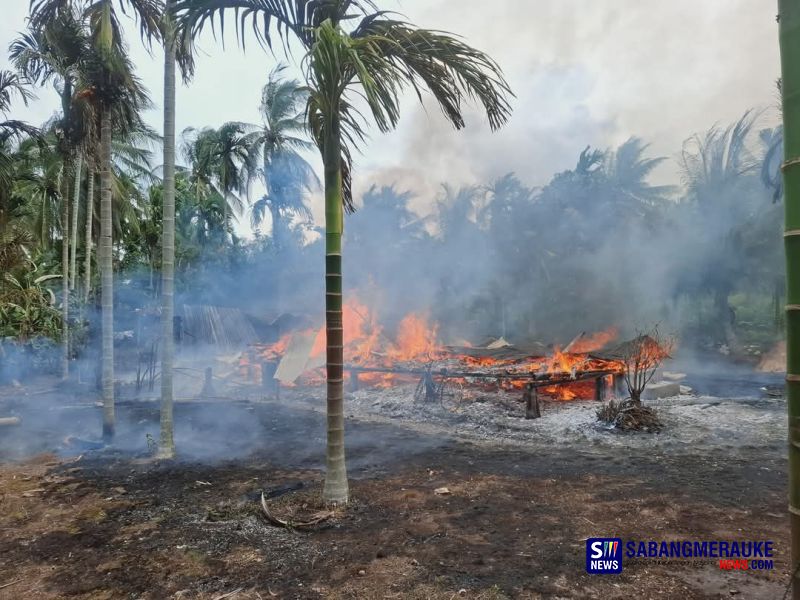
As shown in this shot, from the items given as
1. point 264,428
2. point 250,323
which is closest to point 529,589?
point 264,428

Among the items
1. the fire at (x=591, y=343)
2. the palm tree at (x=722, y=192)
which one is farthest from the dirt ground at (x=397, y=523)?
the palm tree at (x=722, y=192)

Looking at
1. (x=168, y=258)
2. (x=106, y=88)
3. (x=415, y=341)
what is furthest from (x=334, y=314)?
(x=415, y=341)

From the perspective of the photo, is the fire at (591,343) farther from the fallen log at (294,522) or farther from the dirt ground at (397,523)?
the fallen log at (294,522)

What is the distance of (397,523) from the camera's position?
5219mm

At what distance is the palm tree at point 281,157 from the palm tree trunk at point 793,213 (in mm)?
29014

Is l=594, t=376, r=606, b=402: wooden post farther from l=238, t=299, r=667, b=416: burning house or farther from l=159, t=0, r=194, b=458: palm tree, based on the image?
l=159, t=0, r=194, b=458: palm tree

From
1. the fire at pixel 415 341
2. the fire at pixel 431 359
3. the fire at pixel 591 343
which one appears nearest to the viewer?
the fire at pixel 431 359

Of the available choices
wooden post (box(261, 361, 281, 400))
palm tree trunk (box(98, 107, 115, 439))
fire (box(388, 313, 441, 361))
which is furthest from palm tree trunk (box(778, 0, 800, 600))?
wooden post (box(261, 361, 281, 400))

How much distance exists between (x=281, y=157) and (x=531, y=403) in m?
24.4

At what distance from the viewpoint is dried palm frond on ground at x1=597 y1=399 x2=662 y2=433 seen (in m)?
9.34

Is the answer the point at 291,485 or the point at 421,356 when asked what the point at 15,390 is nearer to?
the point at 421,356

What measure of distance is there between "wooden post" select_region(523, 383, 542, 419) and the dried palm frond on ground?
5.13 ft

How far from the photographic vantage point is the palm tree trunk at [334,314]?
564 centimetres

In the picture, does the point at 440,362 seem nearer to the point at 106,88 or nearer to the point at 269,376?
the point at 269,376
